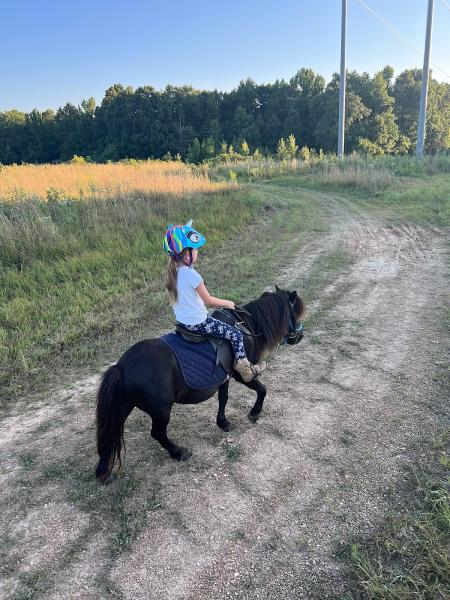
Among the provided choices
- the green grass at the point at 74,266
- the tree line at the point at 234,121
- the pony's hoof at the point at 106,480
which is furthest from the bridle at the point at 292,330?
the tree line at the point at 234,121

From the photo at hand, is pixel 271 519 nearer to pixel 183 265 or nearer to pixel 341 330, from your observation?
pixel 183 265

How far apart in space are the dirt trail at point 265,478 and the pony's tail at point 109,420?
201mm

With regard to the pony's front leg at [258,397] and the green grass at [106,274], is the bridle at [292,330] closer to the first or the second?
the pony's front leg at [258,397]

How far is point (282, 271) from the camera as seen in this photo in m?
7.64

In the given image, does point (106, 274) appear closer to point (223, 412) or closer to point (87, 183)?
point (223, 412)

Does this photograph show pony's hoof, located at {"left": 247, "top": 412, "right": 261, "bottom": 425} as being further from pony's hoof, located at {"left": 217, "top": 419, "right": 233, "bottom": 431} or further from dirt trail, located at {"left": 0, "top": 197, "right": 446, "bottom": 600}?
pony's hoof, located at {"left": 217, "top": 419, "right": 233, "bottom": 431}

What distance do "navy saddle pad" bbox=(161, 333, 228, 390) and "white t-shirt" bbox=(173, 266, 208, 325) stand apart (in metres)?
0.19

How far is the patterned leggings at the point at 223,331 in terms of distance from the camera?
324 cm

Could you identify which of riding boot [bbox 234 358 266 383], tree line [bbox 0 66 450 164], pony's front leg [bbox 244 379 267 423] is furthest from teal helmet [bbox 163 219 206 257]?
tree line [bbox 0 66 450 164]

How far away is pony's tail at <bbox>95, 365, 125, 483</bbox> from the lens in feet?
Result: 9.21

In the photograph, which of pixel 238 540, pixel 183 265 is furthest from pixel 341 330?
pixel 238 540

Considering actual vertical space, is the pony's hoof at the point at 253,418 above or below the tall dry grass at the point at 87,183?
below

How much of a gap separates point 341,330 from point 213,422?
251cm

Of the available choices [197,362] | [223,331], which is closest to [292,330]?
[223,331]
